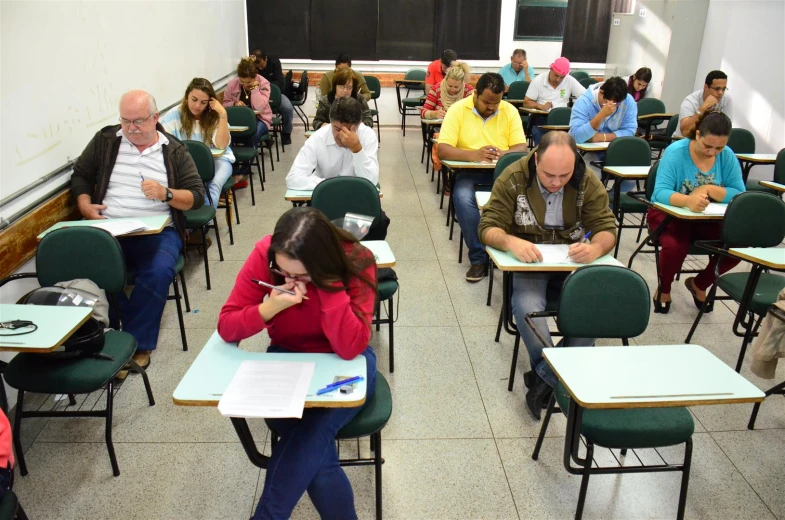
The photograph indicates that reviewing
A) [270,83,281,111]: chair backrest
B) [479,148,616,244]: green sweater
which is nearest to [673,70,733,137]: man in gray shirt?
[479,148,616,244]: green sweater

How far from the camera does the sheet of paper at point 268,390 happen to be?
5.05 feet

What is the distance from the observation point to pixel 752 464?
96.5 inches

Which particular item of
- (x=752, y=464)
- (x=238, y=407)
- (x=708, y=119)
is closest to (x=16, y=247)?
(x=238, y=407)

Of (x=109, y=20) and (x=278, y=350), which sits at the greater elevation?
(x=109, y=20)

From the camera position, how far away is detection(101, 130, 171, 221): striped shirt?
10.6 feet

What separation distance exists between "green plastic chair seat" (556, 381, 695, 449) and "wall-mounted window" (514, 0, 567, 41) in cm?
843

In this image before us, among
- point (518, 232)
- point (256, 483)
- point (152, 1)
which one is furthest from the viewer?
point (152, 1)

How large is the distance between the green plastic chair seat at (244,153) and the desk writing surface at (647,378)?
419 cm

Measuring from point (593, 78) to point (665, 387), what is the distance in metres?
8.28

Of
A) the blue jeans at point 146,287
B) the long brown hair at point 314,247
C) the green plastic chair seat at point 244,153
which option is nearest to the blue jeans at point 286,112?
the green plastic chair seat at point 244,153

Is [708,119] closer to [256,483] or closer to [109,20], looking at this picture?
[256,483]

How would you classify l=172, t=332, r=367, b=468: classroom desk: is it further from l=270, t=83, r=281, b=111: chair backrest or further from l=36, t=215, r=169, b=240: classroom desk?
l=270, t=83, r=281, b=111: chair backrest

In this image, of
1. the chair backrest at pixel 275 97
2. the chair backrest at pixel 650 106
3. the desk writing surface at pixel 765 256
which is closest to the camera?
the desk writing surface at pixel 765 256

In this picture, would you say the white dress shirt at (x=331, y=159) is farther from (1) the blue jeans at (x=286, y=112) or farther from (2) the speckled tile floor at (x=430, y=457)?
(1) the blue jeans at (x=286, y=112)
